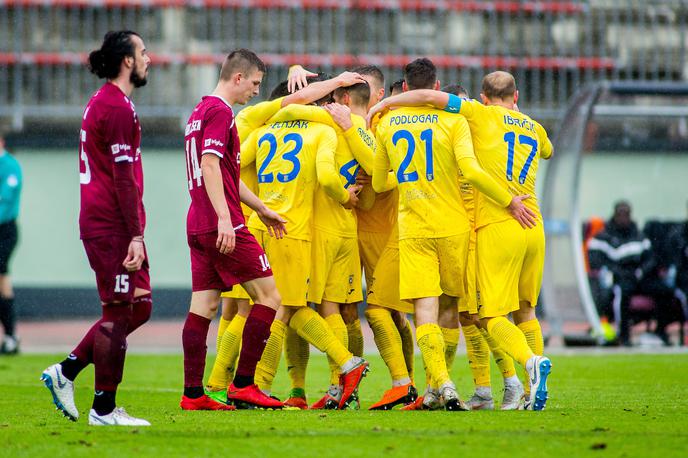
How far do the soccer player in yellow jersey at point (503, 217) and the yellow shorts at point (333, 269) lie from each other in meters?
0.98

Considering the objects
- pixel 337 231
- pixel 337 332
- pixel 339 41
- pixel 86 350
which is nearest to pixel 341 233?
pixel 337 231

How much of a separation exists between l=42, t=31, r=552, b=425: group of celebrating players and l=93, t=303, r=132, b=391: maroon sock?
0.01 metres

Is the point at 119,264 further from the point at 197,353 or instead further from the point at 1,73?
the point at 1,73

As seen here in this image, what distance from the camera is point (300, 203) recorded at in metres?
8.52

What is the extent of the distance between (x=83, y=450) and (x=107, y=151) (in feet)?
5.57

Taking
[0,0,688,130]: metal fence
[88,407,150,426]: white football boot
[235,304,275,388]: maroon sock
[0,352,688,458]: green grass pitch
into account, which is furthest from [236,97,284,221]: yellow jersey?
[0,0,688,130]: metal fence

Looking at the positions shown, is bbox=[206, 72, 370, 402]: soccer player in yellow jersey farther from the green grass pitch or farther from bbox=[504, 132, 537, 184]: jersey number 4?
bbox=[504, 132, 537, 184]: jersey number 4

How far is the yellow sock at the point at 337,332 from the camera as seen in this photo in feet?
28.0

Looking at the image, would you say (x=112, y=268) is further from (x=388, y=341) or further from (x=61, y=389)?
(x=388, y=341)

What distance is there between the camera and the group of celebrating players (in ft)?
22.9

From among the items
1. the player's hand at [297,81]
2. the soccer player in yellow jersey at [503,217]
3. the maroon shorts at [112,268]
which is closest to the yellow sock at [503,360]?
the soccer player in yellow jersey at [503,217]

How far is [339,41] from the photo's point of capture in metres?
20.5

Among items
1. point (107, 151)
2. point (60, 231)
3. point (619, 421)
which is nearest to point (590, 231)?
point (60, 231)

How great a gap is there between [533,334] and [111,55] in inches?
137
